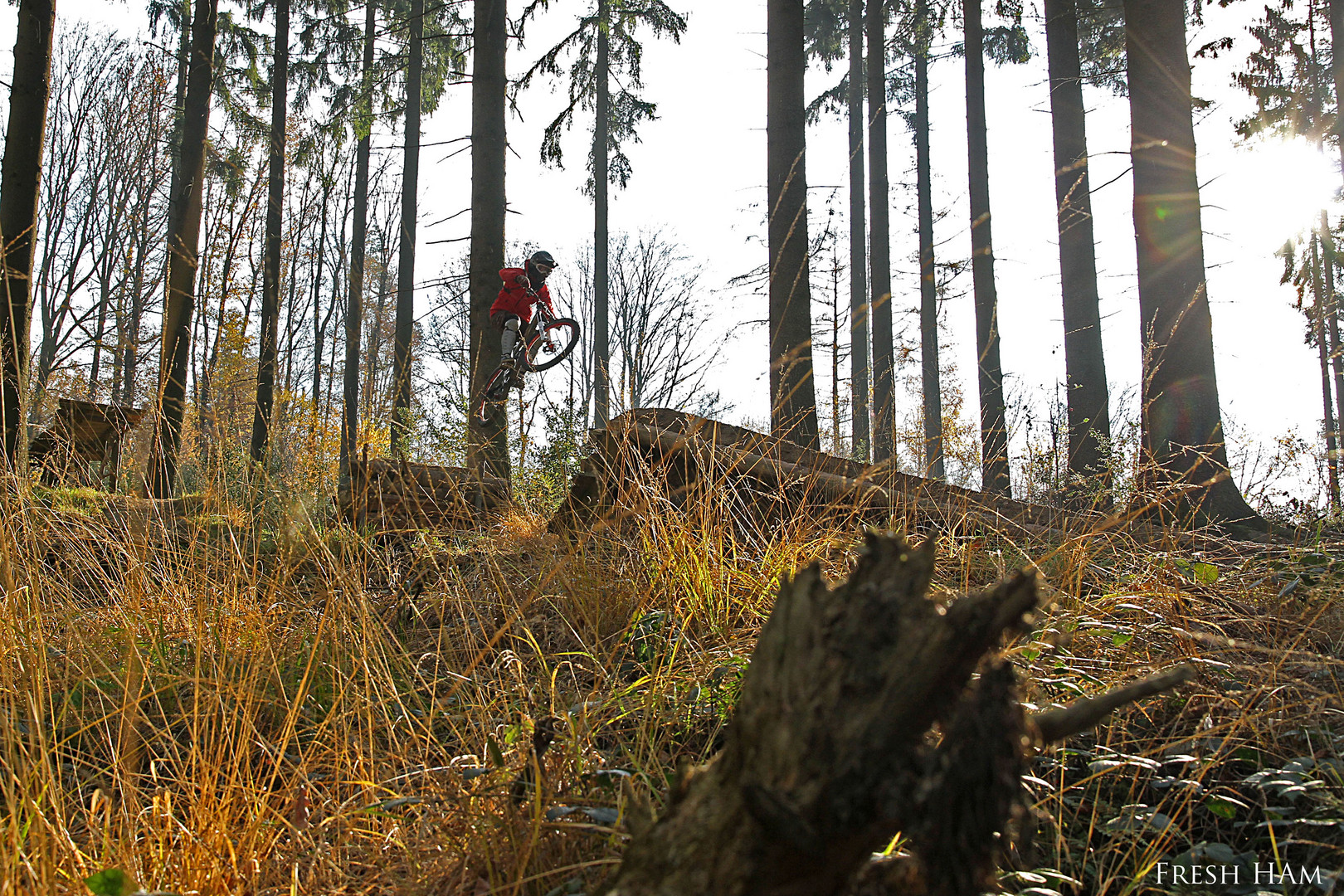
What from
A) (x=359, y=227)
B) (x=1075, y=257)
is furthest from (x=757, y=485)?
(x=359, y=227)

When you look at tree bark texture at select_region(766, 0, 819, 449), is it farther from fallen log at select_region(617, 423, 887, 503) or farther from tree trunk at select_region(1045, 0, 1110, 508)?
tree trunk at select_region(1045, 0, 1110, 508)

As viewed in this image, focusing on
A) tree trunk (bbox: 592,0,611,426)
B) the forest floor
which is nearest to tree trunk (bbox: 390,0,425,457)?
tree trunk (bbox: 592,0,611,426)

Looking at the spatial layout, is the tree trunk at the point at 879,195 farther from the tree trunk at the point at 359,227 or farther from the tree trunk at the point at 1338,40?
the tree trunk at the point at 359,227

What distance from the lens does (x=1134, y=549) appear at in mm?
2570

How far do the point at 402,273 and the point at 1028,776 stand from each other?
13.6 meters

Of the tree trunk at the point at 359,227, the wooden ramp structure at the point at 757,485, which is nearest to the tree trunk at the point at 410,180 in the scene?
the tree trunk at the point at 359,227

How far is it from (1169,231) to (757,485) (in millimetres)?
3267

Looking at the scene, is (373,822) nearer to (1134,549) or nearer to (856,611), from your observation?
(856,611)

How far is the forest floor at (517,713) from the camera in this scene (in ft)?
3.66

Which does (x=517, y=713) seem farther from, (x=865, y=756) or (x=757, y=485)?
(x=757, y=485)

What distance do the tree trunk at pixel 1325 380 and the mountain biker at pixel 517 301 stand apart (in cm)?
532

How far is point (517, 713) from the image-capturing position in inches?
59.8

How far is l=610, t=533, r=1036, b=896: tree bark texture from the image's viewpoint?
1.85ft

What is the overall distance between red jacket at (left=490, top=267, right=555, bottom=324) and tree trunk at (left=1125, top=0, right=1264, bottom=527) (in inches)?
168
